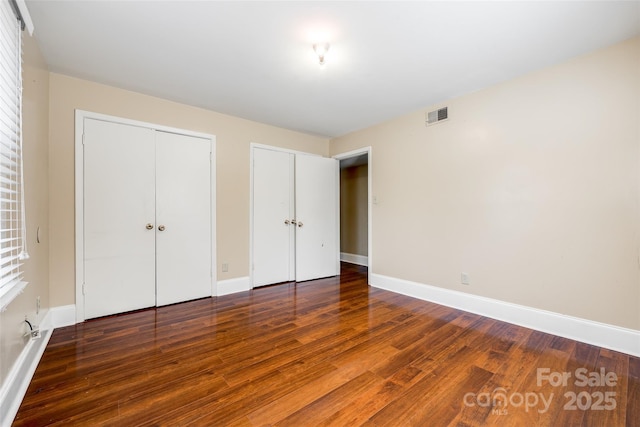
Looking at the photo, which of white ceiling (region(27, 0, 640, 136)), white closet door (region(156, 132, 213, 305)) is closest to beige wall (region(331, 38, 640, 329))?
white ceiling (region(27, 0, 640, 136))

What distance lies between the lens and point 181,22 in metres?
1.80

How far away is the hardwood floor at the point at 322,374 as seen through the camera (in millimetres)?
1389

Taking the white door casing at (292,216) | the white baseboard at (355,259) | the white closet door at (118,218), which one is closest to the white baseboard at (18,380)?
the white closet door at (118,218)

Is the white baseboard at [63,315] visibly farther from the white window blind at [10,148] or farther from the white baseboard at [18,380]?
the white window blind at [10,148]

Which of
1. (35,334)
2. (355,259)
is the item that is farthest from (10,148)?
(355,259)

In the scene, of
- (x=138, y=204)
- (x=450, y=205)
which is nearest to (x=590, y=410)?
(x=450, y=205)

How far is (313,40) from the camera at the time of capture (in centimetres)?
199

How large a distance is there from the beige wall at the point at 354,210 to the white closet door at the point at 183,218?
10.7 ft

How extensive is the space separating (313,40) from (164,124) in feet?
6.86

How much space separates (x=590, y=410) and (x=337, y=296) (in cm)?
233

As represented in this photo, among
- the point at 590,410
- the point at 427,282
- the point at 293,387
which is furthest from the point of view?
the point at 427,282

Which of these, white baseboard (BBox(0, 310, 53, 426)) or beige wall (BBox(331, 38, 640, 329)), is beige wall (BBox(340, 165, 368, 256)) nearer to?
beige wall (BBox(331, 38, 640, 329))

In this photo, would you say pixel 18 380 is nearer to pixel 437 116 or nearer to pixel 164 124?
pixel 164 124

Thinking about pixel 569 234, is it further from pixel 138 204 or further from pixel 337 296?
pixel 138 204
